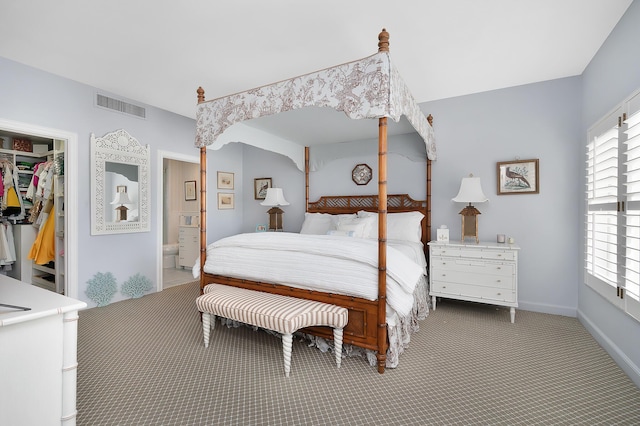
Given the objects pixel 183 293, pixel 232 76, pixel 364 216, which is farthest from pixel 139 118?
pixel 364 216

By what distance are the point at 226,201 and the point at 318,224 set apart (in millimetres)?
2158

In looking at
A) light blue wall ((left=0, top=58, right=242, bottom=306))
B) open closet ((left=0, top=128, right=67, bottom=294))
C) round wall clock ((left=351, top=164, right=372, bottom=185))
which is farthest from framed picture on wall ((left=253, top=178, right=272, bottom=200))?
open closet ((left=0, top=128, right=67, bottom=294))

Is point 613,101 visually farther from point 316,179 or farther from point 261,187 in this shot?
point 261,187

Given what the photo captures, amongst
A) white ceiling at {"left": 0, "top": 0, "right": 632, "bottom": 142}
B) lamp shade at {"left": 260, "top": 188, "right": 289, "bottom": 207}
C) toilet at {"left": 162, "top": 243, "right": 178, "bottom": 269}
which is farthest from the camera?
toilet at {"left": 162, "top": 243, "right": 178, "bottom": 269}

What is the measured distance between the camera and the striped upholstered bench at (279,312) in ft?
7.19

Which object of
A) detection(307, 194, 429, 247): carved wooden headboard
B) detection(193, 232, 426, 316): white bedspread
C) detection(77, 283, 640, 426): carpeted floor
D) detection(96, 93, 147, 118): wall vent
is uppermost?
detection(96, 93, 147, 118): wall vent

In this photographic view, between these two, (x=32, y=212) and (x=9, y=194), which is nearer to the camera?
(x=9, y=194)

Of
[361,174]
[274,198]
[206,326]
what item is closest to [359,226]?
[361,174]

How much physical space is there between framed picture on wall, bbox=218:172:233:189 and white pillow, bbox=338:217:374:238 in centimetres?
271

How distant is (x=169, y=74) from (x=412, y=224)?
350cm

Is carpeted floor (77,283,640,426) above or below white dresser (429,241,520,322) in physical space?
below

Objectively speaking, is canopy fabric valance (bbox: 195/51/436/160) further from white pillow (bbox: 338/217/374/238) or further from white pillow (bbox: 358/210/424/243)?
white pillow (bbox: 338/217/374/238)

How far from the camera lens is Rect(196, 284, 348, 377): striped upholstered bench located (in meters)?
2.19

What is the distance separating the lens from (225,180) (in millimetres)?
5840
